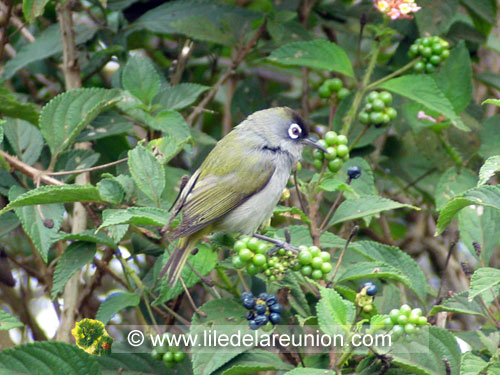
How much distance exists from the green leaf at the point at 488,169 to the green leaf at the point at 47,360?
147 centimetres

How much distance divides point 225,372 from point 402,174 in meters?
2.10

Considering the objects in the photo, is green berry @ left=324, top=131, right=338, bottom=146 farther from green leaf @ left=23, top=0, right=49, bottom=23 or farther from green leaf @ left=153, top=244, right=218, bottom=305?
green leaf @ left=23, top=0, right=49, bottom=23

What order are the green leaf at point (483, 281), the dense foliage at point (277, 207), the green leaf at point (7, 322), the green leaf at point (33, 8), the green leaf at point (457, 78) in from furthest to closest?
the green leaf at point (457, 78) → the green leaf at point (33, 8) → the dense foliage at point (277, 207) → the green leaf at point (7, 322) → the green leaf at point (483, 281)

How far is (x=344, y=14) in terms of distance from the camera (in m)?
4.15

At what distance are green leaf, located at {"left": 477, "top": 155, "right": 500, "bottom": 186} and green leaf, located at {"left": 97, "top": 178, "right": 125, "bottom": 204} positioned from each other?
138 centimetres

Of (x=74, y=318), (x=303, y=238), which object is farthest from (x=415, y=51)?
(x=74, y=318)

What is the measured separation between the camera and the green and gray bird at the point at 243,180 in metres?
3.09

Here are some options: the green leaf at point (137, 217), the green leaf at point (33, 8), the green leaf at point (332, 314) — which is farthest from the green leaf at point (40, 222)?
the green leaf at point (332, 314)

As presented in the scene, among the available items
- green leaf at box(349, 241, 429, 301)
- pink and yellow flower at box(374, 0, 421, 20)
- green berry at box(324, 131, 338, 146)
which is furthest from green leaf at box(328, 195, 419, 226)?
pink and yellow flower at box(374, 0, 421, 20)

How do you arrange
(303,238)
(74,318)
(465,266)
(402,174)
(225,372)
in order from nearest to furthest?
(225,372), (465,266), (303,238), (74,318), (402,174)

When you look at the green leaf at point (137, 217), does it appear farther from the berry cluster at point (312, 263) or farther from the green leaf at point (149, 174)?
the berry cluster at point (312, 263)

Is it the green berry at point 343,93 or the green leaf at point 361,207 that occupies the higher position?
the green berry at point 343,93

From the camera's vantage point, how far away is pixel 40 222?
9.19ft

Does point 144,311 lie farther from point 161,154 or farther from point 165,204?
point 161,154
